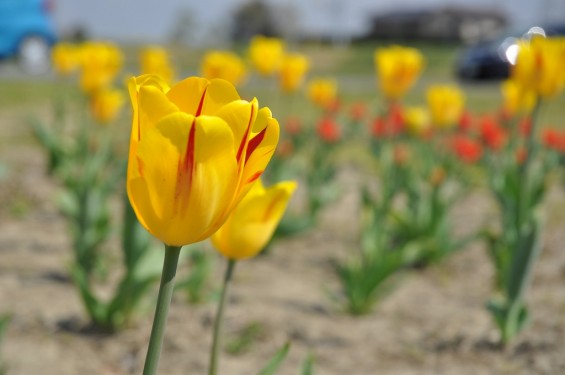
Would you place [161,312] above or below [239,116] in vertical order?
below

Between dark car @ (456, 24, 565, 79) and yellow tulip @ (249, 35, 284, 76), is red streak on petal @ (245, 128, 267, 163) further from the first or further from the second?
dark car @ (456, 24, 565, 79)

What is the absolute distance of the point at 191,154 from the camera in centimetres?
87

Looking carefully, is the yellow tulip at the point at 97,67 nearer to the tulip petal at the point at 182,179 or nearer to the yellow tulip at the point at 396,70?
the yellow tulip at the point at 396,70

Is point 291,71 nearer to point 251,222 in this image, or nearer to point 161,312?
point 251,222

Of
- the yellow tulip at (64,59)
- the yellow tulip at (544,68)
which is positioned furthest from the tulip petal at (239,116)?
the yellow tulip at (64,59)

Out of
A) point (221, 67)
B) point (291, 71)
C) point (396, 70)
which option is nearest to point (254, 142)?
point (221, 67)

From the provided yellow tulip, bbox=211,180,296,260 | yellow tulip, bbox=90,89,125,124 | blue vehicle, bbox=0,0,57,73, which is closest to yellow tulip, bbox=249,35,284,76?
yellow tulip, bbox=90,89,125,124

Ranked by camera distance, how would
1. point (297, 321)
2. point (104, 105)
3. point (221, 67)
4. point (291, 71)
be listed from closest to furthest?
point (297, 321) → point (221, 67) → point (104, 105) → point (291, 71)

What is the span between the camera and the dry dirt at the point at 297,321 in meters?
2.39

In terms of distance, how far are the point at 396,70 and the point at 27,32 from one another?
14.6 metres

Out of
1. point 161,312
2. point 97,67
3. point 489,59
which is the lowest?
point 489,59

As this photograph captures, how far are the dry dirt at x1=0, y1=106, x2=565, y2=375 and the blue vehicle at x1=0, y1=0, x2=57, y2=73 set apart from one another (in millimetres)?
13429

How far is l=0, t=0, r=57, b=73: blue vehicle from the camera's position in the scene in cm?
1653

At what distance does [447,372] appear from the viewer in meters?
2.40
